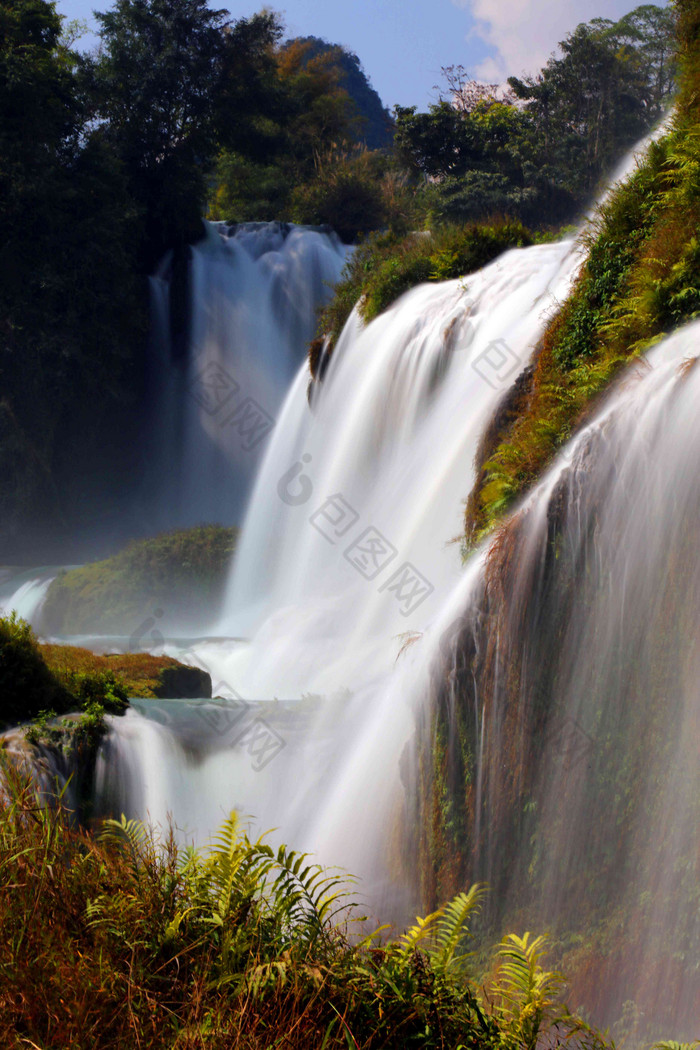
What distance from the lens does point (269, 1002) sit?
2486 mm

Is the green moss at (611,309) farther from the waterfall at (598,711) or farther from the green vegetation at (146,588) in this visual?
the green vegetation at (146,588)

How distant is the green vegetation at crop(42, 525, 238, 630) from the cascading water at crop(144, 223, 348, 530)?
9780 millimetres

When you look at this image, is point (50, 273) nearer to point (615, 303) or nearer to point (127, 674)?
point (127, 674)

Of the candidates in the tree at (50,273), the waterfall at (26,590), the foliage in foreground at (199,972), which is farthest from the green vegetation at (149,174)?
the foliage in foreground at (199,972)

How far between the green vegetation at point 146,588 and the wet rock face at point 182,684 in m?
5.50

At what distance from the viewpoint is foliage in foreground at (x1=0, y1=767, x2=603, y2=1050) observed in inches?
94.7

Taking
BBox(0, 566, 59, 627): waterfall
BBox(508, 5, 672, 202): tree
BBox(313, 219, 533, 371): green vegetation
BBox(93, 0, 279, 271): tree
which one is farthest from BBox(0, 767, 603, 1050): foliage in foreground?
BBox(508, 5, 672, 202): tree

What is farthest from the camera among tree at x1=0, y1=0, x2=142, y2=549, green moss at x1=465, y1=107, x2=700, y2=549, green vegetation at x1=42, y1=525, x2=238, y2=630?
tree at x1=0, y1=0, x2=142, y2=549

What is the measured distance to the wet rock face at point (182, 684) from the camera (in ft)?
28.9

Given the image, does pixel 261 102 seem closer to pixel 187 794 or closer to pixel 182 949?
pixel 187 794

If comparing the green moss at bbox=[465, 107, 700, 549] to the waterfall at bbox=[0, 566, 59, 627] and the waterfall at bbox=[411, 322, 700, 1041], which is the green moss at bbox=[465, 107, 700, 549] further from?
the waterfall at bbox=[0, 566, 59, 627]

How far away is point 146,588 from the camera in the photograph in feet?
50.8

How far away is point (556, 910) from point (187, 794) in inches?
131

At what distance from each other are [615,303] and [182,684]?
6.16m
